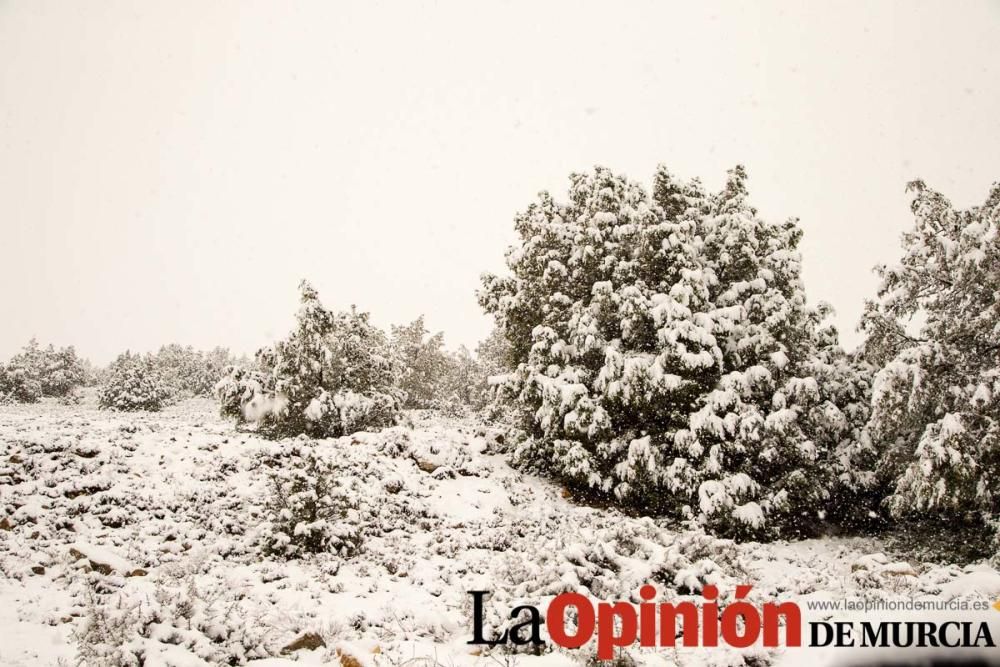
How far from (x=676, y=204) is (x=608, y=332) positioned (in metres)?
4.71

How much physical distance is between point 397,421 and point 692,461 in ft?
35.8

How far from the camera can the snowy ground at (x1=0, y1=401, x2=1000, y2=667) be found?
21.9 feet

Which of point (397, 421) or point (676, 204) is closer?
point (676, 204)

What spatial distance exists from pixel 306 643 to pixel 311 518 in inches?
181

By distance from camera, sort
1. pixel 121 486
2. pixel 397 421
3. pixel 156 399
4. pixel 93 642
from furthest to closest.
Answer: pixel 156 399, pixel 397 421, pixel 121 486, pixel 93 642

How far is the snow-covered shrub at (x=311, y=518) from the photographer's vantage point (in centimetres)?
1066

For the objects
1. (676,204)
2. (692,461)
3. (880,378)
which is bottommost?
(692,461)

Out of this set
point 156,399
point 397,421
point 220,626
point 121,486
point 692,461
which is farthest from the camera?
point 156,399

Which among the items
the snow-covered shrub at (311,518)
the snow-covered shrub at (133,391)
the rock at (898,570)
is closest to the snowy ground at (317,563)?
the rock at (898,570)

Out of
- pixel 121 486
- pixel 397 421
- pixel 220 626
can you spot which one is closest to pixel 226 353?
pixel 397 421

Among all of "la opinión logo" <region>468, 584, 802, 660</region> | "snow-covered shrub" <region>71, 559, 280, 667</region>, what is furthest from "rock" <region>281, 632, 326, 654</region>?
"la opinión logo" <region>468, 584, 802, 660</region>

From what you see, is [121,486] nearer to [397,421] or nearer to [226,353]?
[397,421]

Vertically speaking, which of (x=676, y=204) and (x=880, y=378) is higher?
(x=676, y=204)

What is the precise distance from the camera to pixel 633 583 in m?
8.66
